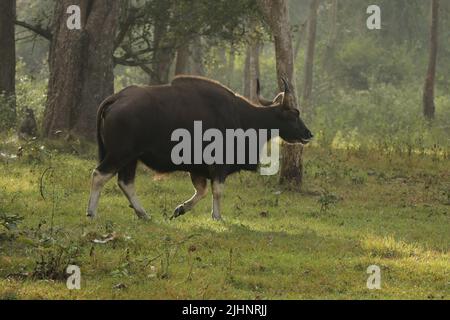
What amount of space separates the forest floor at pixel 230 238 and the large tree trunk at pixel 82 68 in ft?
6.79

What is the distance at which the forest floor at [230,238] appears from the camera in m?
9.14

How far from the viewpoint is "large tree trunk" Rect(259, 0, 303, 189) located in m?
16.9

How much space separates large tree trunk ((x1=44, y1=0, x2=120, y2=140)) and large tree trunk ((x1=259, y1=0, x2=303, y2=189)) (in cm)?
442

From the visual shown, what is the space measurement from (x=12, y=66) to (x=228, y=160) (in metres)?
10.9

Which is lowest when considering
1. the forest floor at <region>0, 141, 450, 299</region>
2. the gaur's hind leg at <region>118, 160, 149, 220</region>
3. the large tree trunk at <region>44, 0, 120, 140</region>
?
the forest floor at <region>0, 141, 450, 299</region>

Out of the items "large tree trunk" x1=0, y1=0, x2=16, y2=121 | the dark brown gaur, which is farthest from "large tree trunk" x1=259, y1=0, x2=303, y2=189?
"large tree trunk" x1=0, y1=0, x2=16, y2=121

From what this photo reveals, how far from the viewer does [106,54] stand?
20031 millimetres

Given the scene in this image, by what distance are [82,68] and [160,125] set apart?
7.80 m

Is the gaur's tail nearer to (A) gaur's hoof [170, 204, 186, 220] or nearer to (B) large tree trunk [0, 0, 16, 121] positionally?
(A) gaur's hoof [170, 204, 186, 220]

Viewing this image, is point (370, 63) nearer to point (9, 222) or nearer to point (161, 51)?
point (161, 51)

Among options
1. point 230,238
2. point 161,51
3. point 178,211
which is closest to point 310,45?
point 161,51

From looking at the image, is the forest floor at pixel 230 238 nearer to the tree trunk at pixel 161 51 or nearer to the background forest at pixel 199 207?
the background forest at pixel 199 207

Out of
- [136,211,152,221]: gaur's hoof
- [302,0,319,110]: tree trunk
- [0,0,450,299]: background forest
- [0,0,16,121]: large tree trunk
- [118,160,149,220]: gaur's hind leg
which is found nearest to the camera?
[0,0,450,299]: background forest

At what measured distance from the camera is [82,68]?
65.2ft
